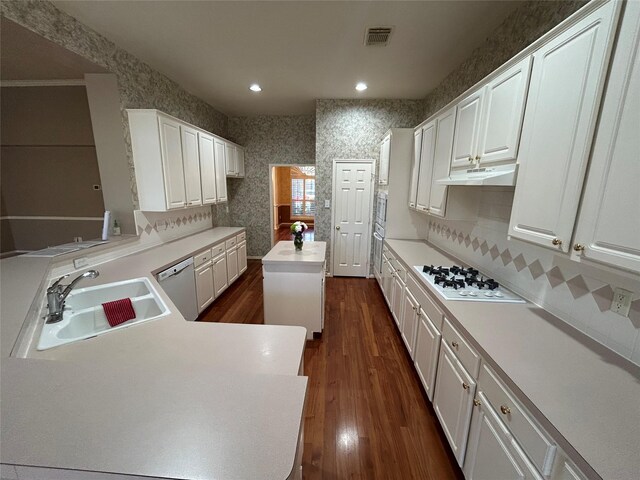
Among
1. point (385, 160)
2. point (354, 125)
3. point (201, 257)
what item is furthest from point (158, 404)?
point (354, 125)

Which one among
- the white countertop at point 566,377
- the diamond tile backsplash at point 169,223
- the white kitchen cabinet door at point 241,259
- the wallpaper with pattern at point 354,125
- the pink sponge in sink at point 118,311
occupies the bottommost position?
the white kitchen cabinet door at point 241,259

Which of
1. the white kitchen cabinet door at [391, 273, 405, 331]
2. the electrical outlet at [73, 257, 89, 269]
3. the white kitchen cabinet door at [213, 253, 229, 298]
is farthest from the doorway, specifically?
the electrical outlet at [73, 257, 89, 269]

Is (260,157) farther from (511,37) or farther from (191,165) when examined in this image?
(511,37)

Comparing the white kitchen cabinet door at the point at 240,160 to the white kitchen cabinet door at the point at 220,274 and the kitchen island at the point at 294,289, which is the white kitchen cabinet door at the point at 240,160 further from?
the kitchen island at the point at 294,289

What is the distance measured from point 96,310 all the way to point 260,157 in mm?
4208

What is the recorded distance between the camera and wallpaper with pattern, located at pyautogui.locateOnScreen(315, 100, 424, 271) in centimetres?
402

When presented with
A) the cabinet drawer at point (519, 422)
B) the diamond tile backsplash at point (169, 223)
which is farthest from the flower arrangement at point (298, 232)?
the cabinet drawer at point (519, 422)

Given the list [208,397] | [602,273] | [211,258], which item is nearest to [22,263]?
[211,258]

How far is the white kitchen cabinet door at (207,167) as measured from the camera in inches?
141

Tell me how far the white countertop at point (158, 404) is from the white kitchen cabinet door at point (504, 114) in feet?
5.23

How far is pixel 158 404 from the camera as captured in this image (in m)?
0.73

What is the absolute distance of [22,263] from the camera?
6.43 feet

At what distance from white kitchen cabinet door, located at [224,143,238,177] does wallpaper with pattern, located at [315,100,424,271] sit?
1.57 metres

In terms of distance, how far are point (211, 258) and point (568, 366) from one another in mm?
3431
